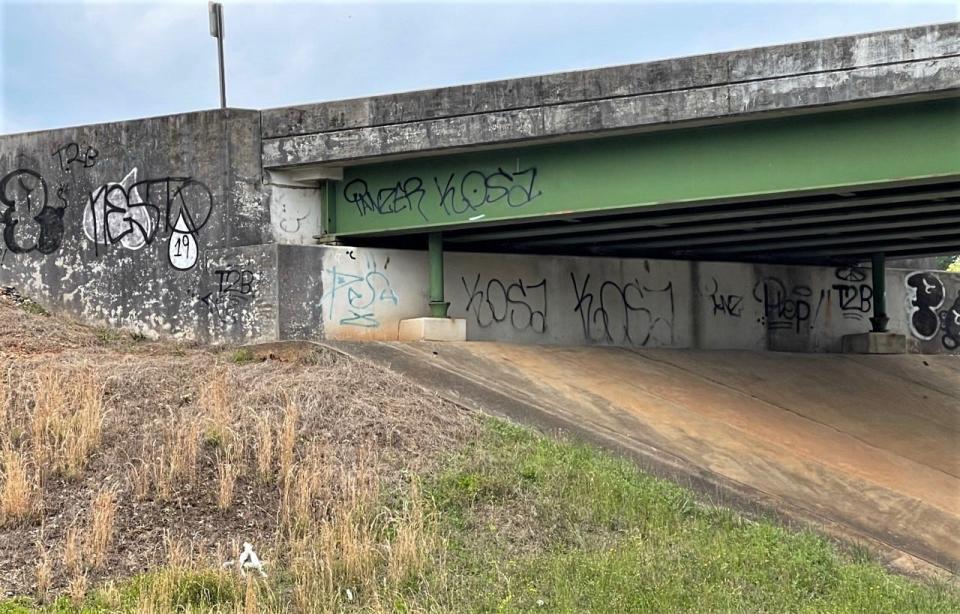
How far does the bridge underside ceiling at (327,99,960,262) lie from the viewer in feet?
50.0

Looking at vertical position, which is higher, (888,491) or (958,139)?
(958,139)

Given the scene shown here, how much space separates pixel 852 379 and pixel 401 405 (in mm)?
12157

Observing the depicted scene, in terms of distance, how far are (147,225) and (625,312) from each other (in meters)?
8.98

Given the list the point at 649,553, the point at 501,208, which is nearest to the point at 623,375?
the point at 501,208

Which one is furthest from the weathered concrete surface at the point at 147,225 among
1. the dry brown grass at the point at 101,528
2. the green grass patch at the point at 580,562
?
the dry brown grass at the point at 101,528

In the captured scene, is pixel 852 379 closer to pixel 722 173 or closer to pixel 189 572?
pixel 722 173

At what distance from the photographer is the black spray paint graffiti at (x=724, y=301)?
23422 millimetres

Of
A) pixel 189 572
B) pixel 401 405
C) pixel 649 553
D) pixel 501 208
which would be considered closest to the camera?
pixel 189 572

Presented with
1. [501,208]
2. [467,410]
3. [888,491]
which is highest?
[501,208]

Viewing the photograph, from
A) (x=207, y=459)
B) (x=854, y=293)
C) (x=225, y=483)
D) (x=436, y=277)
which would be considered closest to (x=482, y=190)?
(x=436, y=277)

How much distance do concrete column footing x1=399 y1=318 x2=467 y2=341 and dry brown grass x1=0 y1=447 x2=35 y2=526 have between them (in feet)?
27.8

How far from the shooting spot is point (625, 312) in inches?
850

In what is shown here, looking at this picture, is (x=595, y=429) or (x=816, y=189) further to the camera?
(x=816, y=189)

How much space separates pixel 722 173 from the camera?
16031mm
